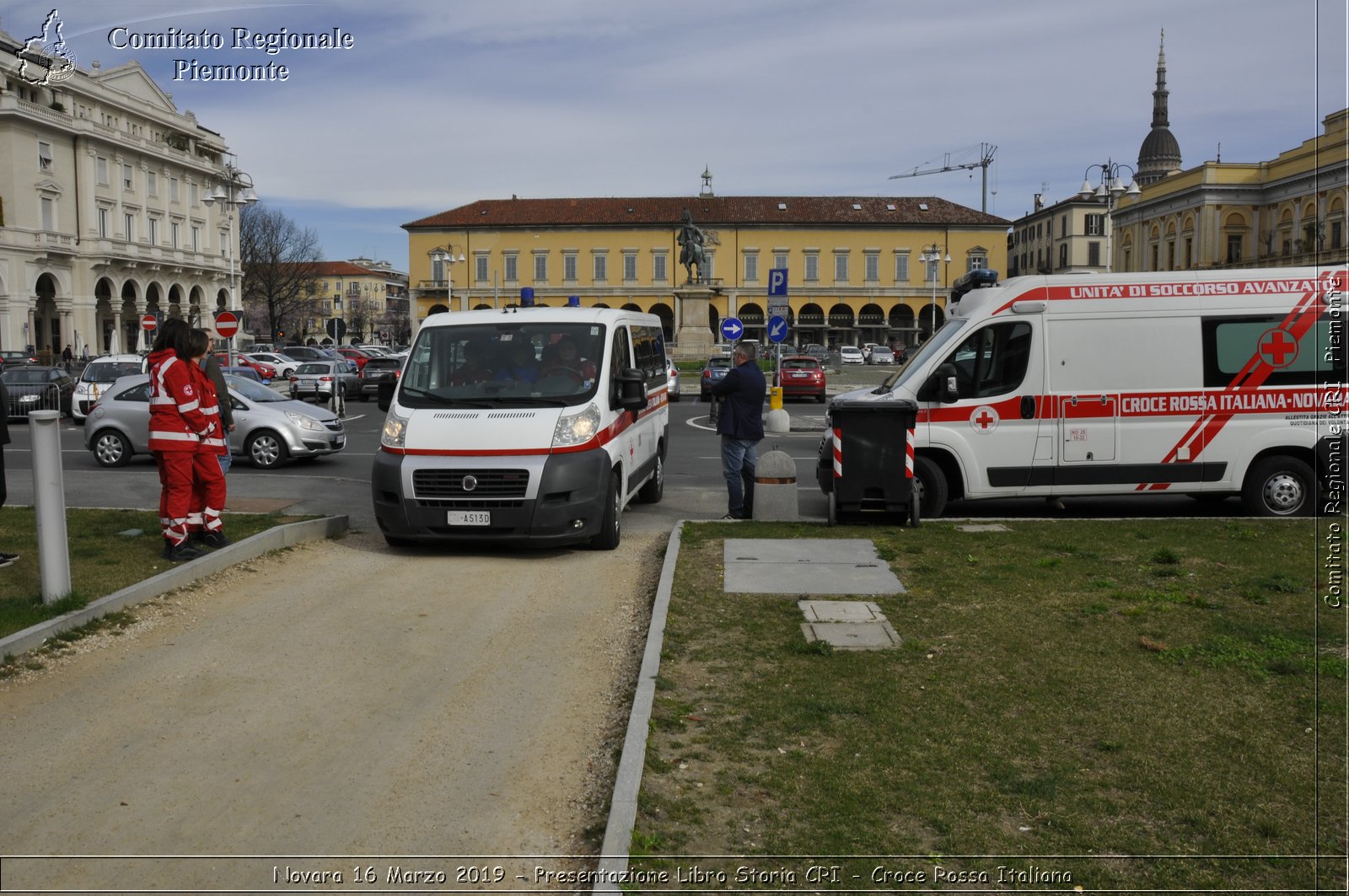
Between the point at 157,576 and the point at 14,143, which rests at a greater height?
the point at 14,143

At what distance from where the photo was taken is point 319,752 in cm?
508

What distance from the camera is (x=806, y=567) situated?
8836 millimetres

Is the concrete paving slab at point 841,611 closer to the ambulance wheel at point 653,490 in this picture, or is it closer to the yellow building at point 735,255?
the ambulance wheel at point 653,490

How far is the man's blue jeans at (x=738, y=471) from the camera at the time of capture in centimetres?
1162

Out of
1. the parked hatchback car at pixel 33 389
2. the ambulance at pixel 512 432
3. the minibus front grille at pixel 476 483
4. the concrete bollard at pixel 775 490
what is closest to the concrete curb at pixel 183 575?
the ambulance at pixel 512 432

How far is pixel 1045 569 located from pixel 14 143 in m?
74.6

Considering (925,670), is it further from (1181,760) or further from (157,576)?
(157,576)

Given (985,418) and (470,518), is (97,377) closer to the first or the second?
(470,518)

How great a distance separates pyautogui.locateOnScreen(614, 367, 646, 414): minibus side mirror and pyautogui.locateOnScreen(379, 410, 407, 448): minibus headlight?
6.51 feet

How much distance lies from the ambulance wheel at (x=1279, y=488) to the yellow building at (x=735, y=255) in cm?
8696

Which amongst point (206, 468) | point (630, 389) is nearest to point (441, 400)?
point (630, 389)

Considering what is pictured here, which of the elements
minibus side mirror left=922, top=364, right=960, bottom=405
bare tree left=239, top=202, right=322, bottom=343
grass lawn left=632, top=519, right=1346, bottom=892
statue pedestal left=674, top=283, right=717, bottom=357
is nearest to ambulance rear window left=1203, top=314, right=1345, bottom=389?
minibus side mirror left=922, top=364, right=960, bottom=405

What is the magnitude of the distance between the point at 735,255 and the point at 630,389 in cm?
8986

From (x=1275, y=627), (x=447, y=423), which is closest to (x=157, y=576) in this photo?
(x=447, y=423)
